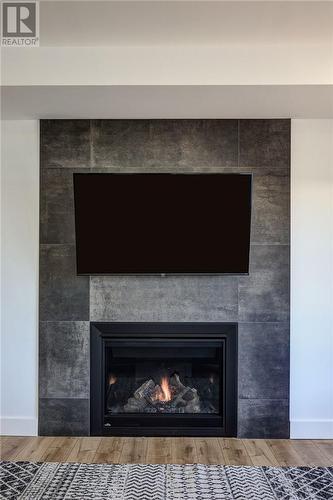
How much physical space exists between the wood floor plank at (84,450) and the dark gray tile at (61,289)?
899 millimetres

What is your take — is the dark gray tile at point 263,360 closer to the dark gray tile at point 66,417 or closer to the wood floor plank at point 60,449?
the dark gray tile at point 66,417

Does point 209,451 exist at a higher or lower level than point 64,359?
lower

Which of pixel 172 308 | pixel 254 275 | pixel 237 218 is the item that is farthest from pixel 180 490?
pixel 237 218

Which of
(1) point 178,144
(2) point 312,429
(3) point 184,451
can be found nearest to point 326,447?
(2) point 312,429

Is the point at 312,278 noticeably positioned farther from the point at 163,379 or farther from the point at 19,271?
the point at 19,271

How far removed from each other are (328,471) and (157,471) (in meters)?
1.10

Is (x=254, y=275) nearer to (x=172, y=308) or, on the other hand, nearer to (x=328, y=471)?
(x=172, y=308)

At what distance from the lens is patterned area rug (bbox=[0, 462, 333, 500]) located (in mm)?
2727

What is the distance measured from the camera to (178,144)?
354 centimetres

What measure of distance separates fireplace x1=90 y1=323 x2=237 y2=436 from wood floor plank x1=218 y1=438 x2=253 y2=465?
8 centimetres

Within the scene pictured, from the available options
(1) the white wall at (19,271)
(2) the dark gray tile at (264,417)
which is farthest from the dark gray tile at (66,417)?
(2) the dark gray tile at (264,417)

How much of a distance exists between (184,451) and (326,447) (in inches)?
40.7

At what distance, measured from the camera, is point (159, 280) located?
11.7 ft

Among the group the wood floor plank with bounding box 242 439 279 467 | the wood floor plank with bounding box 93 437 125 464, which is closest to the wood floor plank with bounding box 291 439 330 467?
the wood floor plank with bounding box 242 439 279 467
